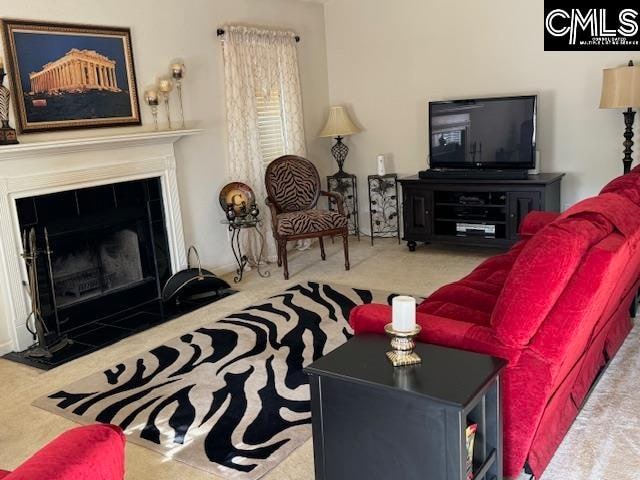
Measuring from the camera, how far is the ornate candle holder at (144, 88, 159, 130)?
4514 millimetres

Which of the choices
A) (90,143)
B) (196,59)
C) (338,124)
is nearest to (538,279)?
(90,143)

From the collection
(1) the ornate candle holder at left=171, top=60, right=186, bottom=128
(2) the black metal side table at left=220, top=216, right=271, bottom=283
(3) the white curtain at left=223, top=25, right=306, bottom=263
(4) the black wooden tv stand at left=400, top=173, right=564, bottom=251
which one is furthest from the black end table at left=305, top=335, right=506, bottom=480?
(3) the white curtain at left=223, top=25, right=306, bottom=263

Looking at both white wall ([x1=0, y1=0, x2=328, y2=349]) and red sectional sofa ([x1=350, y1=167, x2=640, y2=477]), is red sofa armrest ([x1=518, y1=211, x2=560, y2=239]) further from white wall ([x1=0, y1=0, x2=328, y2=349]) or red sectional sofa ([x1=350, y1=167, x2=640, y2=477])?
white wall ([x1=0, y1=0, x2=328, y2=349])

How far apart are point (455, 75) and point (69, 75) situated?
3.41 metres

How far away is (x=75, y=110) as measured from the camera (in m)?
4.13

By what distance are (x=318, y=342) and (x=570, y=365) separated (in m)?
1.71

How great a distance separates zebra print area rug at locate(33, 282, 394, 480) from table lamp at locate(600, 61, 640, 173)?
2.46 m

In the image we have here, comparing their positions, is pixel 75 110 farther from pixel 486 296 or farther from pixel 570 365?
pixel 570 365

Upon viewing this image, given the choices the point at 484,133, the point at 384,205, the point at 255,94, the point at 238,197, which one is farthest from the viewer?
the point at 384,205

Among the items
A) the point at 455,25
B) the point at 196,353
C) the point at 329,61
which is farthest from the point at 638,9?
the point at 196,353

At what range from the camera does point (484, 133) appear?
5.36 m

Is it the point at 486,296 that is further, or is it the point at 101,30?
the point at 101,30

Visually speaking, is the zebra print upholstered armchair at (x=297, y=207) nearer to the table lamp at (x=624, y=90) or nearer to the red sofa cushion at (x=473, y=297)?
the red sofa cushion at (x=473, y=297)

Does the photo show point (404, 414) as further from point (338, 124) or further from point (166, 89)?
point (338, 124)
